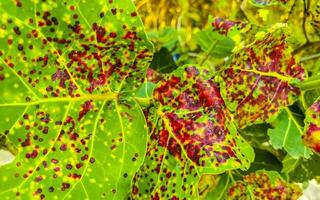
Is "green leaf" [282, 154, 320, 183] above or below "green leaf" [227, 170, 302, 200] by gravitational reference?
below

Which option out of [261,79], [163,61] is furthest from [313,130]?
[163,61]

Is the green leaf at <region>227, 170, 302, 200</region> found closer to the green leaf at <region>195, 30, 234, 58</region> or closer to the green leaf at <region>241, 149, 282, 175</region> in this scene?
the green leaf at <region>241, 149, 282, 175</region>

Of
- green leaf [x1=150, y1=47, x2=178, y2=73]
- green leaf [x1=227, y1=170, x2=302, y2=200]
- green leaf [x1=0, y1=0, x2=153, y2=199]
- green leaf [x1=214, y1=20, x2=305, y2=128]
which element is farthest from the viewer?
green leaf [x1=150, y1=47, x2=178, y2=73]


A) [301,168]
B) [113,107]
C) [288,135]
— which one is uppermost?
[113,107]

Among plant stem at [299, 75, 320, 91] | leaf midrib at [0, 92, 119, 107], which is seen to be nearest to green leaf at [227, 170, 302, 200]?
plant stem at [299, 75, 320, 91]

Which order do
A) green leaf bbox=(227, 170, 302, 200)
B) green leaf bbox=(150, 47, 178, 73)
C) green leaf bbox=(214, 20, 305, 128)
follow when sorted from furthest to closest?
1. green leaf bbox=(150, 47, 178, 73)
2. green leaf bbox=(227, 170, 302, 200)
3. green leaf bbox=(214, 20, 305, 128)

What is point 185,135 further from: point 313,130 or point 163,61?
point 163,61
